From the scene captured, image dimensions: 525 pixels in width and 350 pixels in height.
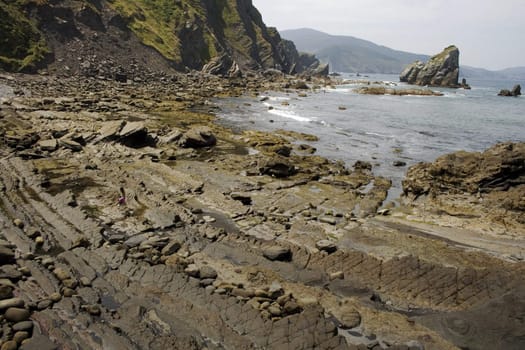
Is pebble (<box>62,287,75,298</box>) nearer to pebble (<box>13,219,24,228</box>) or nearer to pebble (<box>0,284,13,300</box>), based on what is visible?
pebble (<box>0,284,13,300</box>)

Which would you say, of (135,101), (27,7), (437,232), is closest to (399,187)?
(437,232)

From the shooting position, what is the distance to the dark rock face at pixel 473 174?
26.7 meters

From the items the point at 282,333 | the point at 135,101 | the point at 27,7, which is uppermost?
the point at 27,7

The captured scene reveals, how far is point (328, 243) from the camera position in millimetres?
18375

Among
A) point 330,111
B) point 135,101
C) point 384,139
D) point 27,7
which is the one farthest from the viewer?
point 27,7

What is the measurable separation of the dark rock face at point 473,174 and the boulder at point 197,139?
2011 centimetres

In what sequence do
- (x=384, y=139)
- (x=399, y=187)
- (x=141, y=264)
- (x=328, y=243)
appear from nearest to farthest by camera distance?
(x=141, y=264) < (x=328, y=243) < (x=399, y=187) < (x=384, y=139)

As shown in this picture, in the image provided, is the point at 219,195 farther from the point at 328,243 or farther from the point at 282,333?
the point at 282,333

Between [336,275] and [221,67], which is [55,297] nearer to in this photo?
[336,275]

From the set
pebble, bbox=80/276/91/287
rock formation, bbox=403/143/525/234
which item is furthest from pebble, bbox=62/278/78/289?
rock formation, bbox=403/143/525/234

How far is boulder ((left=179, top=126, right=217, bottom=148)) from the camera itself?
37562mm

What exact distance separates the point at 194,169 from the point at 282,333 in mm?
20475

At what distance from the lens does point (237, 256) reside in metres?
17.4

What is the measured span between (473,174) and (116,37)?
371 feet
